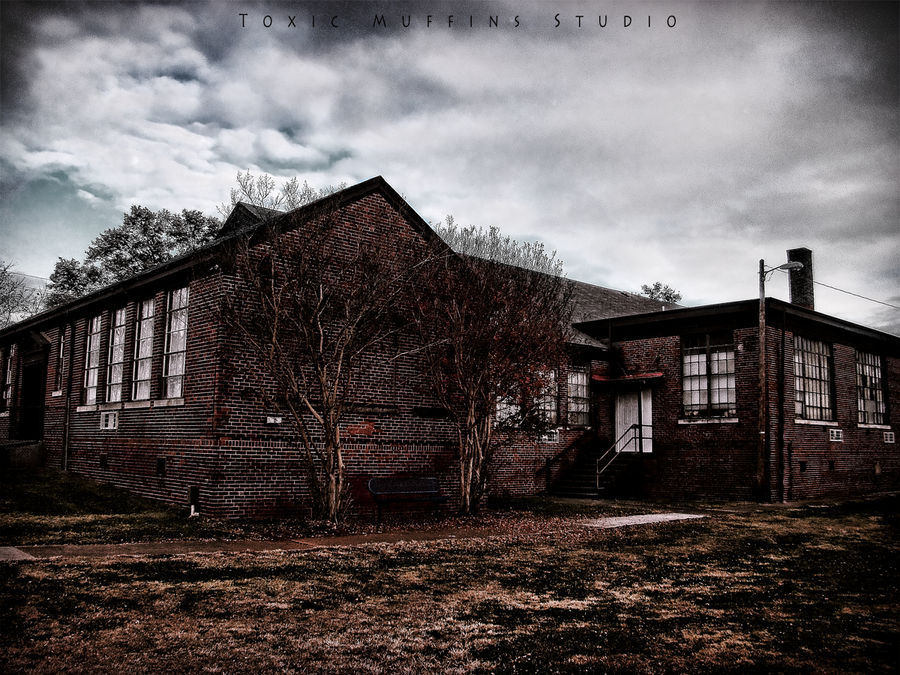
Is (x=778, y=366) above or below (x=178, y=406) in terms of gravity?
above

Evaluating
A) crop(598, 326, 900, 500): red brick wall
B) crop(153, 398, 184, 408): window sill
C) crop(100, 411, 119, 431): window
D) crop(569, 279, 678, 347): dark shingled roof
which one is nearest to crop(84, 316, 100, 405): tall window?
crop(100, 411, 119, 431): window

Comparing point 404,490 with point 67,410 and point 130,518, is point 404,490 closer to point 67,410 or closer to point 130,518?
point 130,518

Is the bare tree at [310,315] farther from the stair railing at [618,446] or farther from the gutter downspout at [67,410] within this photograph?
the stair railing at [618,446]

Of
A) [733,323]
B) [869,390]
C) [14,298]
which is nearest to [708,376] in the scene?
[733,323]

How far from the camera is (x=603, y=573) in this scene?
29.3 feet

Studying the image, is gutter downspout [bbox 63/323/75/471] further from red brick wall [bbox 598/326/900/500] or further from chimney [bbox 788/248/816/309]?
chimney [bbox 788/248/816/309]

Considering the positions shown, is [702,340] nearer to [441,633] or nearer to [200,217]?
[441,633]

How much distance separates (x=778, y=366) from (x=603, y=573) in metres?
13.3

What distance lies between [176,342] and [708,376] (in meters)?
13.9

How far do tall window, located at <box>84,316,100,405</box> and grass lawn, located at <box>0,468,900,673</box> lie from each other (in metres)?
10.7

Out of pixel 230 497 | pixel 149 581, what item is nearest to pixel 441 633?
pixel 149 581

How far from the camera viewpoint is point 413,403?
622 inches

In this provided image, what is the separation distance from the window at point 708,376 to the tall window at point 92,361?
15565 millimetres

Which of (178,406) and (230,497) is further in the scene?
(178,406)
